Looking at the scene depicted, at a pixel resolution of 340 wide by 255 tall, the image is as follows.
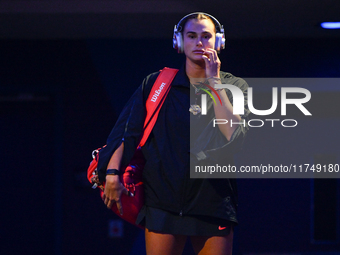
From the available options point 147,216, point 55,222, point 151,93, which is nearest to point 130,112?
point 151,93

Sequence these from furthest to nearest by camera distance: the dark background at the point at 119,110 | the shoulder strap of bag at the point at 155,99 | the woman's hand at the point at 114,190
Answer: the dark background at the point at 119,110, the shoulder strap of bag at the point at 155,99, the woman's hand at the point at 114,190

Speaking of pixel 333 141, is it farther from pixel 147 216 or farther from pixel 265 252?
pixel 147 216

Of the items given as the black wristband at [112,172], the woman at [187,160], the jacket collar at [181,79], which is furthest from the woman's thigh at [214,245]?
the jacket collar at [181,79]

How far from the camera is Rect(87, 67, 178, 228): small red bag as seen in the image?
1.74 meters

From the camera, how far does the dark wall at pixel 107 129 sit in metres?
4.29

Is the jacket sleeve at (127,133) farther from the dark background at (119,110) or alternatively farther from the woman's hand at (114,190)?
the dark background at (119,110)

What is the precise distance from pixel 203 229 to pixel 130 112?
608 millimetres

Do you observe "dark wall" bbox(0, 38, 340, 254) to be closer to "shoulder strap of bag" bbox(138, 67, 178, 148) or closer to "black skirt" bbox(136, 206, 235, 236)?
"shoulder strap of bag" bbox(138, 67, 178, 148)

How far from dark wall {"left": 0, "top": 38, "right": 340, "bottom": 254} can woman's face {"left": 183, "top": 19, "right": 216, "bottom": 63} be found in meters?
2.49

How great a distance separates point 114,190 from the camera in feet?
5.49

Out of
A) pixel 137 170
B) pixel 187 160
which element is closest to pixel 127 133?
pixel 137 170

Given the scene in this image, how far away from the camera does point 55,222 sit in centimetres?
431

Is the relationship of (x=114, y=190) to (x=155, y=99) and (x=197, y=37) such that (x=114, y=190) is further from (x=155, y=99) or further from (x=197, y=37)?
(x=197, y=37)

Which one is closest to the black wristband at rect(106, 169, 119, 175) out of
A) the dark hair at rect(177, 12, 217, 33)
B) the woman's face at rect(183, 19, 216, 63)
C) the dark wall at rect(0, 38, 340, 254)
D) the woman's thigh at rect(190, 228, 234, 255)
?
the woman's thigh at rect(190, 228, 234, 255)
